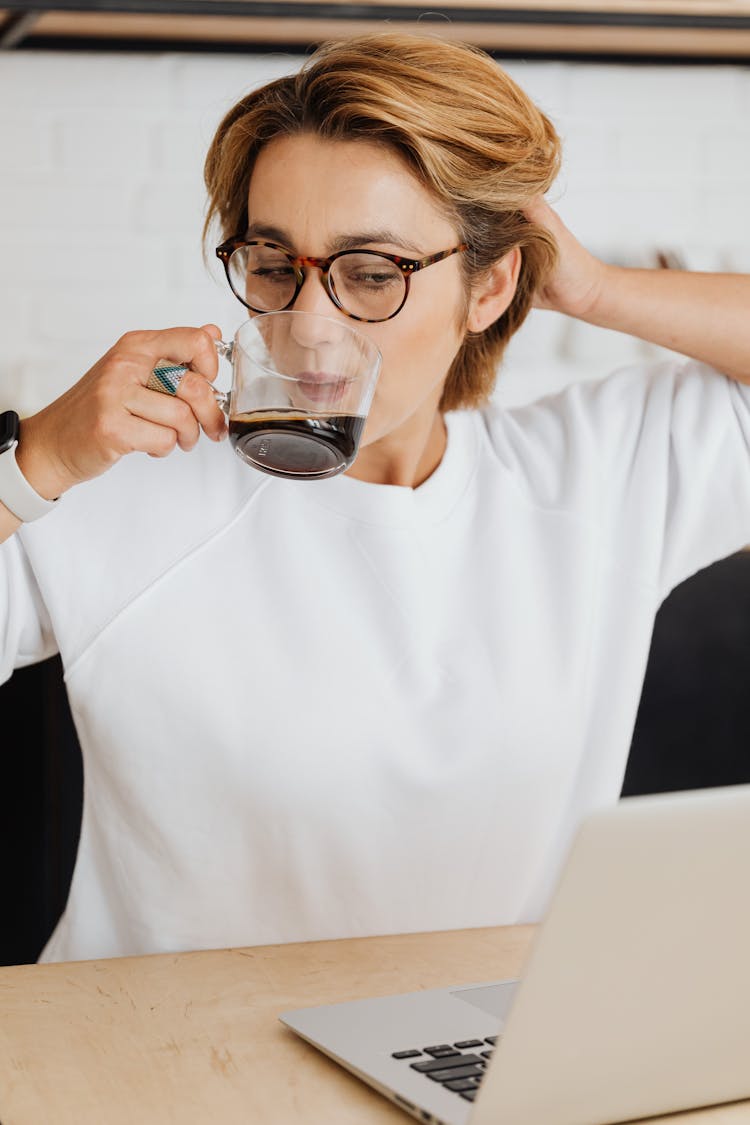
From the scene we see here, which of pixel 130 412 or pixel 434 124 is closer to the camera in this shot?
pixel 130 412

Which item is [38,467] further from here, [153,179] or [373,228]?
[153,179]

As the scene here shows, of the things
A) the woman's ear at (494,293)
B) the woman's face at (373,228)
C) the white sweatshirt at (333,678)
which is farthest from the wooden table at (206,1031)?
the woman's ear at (494,293)

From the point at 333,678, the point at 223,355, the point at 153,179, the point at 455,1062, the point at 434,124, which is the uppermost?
the point at 153,179

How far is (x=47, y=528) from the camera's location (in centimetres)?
118

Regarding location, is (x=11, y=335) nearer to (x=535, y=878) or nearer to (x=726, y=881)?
(x=535, y=878)

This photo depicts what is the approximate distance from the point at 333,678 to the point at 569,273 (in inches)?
18.7

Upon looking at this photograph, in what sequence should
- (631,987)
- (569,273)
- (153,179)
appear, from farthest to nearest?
1. (153,179)
2. (569,273)
3. (631,987)

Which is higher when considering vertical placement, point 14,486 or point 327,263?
point 327,263

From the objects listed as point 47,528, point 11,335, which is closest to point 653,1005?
point 47,528

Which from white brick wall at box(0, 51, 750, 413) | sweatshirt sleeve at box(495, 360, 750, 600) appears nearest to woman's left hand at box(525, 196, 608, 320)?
sweatshirt sleeve at box(495, 360, 750, 600)

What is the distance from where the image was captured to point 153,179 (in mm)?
2266

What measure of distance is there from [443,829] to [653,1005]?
2.08 ft

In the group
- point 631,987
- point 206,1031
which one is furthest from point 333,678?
point 631,987

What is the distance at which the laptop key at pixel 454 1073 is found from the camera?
2.34 ft
